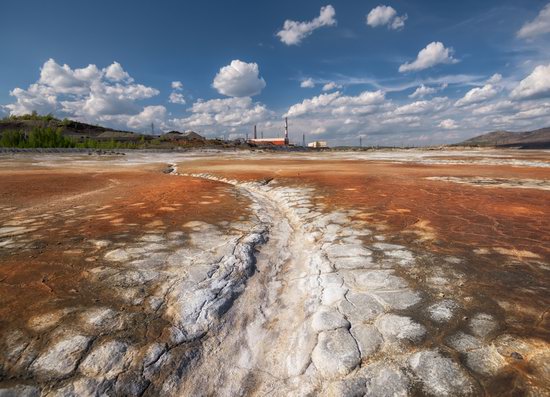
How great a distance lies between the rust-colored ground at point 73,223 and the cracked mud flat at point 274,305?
25 millimetres

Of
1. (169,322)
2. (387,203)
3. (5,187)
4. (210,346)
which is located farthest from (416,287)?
(5,187)

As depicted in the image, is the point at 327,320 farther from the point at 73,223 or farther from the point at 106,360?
the point at 73,223

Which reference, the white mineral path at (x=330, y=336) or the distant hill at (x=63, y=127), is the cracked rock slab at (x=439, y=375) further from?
the distant hill at (x=63, y=127)

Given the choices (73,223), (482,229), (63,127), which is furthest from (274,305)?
(63,127)

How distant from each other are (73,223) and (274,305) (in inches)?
145

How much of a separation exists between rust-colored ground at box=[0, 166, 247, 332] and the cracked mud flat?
0.08 feet

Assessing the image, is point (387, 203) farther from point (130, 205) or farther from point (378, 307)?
point (130, 205)

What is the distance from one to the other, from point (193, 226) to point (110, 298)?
2263mm

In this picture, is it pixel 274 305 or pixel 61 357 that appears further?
pixel 274 305

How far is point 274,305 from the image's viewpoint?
119 inches

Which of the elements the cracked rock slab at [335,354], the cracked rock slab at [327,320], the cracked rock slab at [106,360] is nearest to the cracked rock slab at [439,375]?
the cracked rock slab at [335,354]

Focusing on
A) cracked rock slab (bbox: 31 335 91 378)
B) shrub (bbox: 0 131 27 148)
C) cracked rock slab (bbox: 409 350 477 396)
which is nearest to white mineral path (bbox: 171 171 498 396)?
cracked rock slab (bbox: 409 350 477 396)

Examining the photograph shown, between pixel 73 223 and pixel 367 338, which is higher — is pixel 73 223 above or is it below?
above

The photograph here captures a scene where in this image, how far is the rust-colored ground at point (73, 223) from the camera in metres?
2.68
